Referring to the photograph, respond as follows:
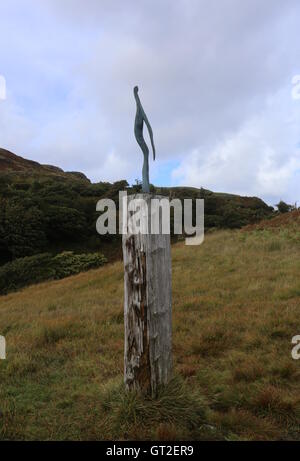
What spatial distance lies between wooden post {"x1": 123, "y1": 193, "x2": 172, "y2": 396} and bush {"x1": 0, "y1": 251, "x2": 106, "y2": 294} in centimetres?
1464

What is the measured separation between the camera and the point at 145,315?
3.40 m

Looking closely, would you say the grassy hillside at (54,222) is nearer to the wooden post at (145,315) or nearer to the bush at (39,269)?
the bush at (39,269)

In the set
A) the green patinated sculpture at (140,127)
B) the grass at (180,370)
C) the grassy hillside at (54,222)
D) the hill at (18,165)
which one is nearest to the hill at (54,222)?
the grassy hillside at (54,222)

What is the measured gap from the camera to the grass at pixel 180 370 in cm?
317

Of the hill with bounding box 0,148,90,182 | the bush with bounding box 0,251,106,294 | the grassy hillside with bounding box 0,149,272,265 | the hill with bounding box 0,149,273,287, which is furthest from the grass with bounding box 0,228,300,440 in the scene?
the hill with bounding box 0,148,90,182

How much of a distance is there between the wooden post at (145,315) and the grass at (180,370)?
0.55 feet

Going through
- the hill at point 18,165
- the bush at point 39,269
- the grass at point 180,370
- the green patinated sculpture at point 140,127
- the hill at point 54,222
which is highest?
the hill at point 18,165

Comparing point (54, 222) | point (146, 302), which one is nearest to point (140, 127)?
point (146, 302)

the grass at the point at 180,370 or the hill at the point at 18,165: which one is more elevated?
the hill at the point at 18,165

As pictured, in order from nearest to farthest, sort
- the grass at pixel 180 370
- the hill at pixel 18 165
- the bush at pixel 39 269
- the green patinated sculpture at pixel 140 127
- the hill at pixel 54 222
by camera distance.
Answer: the grass at pixel 180 370 < the green patinated sculpture at pixel 140 127 < the bush at pixel 39 269 < the hill at pixel 54 222 < the hill at pixel 18 165

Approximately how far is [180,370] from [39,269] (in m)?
15.4

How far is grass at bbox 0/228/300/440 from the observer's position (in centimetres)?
317

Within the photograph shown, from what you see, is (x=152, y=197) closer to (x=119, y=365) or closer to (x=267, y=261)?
(x=119, y=365)

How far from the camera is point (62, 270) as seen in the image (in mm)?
19672
